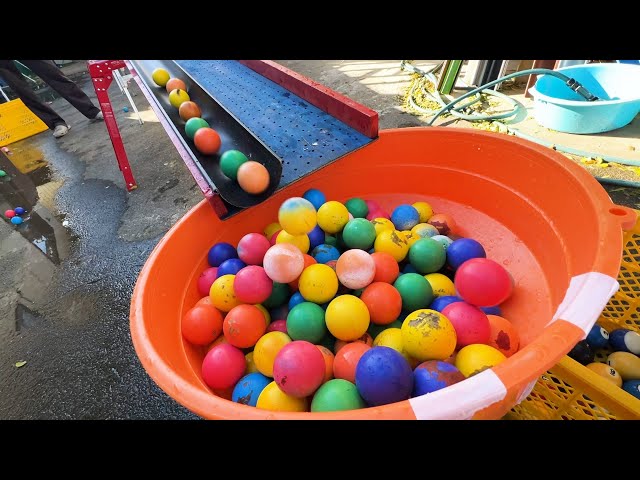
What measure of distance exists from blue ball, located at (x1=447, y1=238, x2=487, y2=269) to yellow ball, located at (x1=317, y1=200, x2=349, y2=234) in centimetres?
52

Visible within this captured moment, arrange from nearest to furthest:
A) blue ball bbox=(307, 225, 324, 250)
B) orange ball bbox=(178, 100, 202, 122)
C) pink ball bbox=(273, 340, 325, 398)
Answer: pink ball bbox=(273, 340, 325, 398) → blue ball bbox=(307, 225, 324, 250) → orange ball bbox=(178, 100, 202, 122)

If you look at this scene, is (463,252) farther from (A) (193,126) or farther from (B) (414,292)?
(A) (193,126)

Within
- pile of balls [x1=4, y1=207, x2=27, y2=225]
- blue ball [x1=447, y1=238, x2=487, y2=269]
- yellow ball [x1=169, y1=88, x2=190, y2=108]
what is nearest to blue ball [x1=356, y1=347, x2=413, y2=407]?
blue ball [x1=447, y1=238, x2=487, y2=269]

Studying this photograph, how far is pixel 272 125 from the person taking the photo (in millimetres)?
2240

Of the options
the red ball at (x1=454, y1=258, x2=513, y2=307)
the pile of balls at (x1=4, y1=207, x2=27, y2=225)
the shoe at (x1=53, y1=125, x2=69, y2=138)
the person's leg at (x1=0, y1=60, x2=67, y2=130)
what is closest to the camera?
the red ball at (x1=454, y1=258, x2=513, y2=307)

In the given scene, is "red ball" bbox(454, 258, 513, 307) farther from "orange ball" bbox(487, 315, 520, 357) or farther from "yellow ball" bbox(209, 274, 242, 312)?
"yellow ball" bbox(209, 274, 242, 312)

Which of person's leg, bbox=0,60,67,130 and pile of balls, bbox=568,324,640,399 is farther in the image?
person's leg, bbox=0,60,67,130

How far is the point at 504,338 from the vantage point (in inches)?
54.0

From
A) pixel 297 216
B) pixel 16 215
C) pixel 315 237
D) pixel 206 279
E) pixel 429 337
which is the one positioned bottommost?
pixel 16 215

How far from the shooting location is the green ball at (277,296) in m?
1.64

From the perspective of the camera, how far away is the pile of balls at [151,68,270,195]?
1.82 meters

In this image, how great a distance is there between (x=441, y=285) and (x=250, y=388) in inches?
35.2


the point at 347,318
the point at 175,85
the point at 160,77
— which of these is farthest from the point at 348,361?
the point at 160,77

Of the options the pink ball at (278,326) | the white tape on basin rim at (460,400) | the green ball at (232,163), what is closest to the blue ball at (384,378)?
the white tape on basin rim at (460,400)
